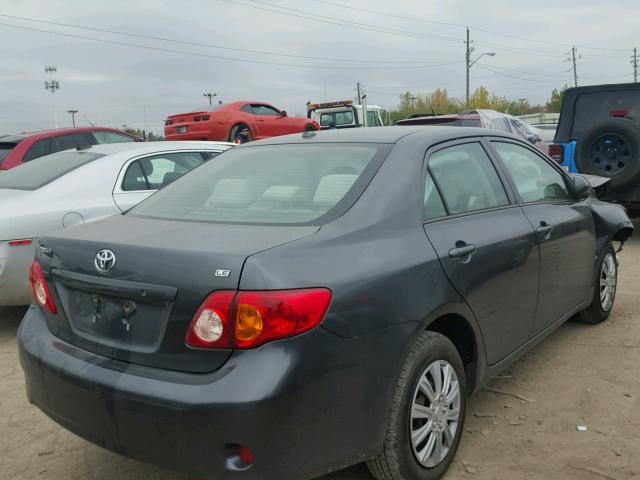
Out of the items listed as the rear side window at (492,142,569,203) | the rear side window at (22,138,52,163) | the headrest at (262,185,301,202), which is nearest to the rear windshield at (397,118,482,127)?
the rear side window at (22,138,52,163)

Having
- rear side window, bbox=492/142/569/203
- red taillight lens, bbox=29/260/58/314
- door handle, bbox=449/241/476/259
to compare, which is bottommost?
red taillight lens, bbox=29/260/58/314

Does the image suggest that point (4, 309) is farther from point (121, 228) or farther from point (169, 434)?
point (169, 434)

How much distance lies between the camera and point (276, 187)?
293 centimetres

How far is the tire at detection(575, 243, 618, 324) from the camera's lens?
459cm

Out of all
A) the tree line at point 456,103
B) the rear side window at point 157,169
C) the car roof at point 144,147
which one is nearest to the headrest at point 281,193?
the rear side window at point 157,169

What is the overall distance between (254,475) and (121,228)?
1.23m

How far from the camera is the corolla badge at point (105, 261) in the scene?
235cm

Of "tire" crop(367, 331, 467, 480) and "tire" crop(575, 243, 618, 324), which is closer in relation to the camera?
"tire" crop(367, 331, 467, 480)

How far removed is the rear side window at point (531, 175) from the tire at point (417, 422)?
136cm

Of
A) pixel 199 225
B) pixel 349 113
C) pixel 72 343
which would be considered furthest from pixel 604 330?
pixel 349 113

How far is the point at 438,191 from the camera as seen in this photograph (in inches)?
116

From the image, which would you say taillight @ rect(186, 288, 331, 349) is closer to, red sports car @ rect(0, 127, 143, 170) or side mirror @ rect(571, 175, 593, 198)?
side mirror @ rect(571, 175, 593, 198)

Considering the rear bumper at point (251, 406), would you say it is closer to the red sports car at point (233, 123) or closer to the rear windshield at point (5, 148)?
the rear windshield at point (5, 148)

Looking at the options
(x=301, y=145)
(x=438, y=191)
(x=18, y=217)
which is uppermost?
(x=301, y=145)
